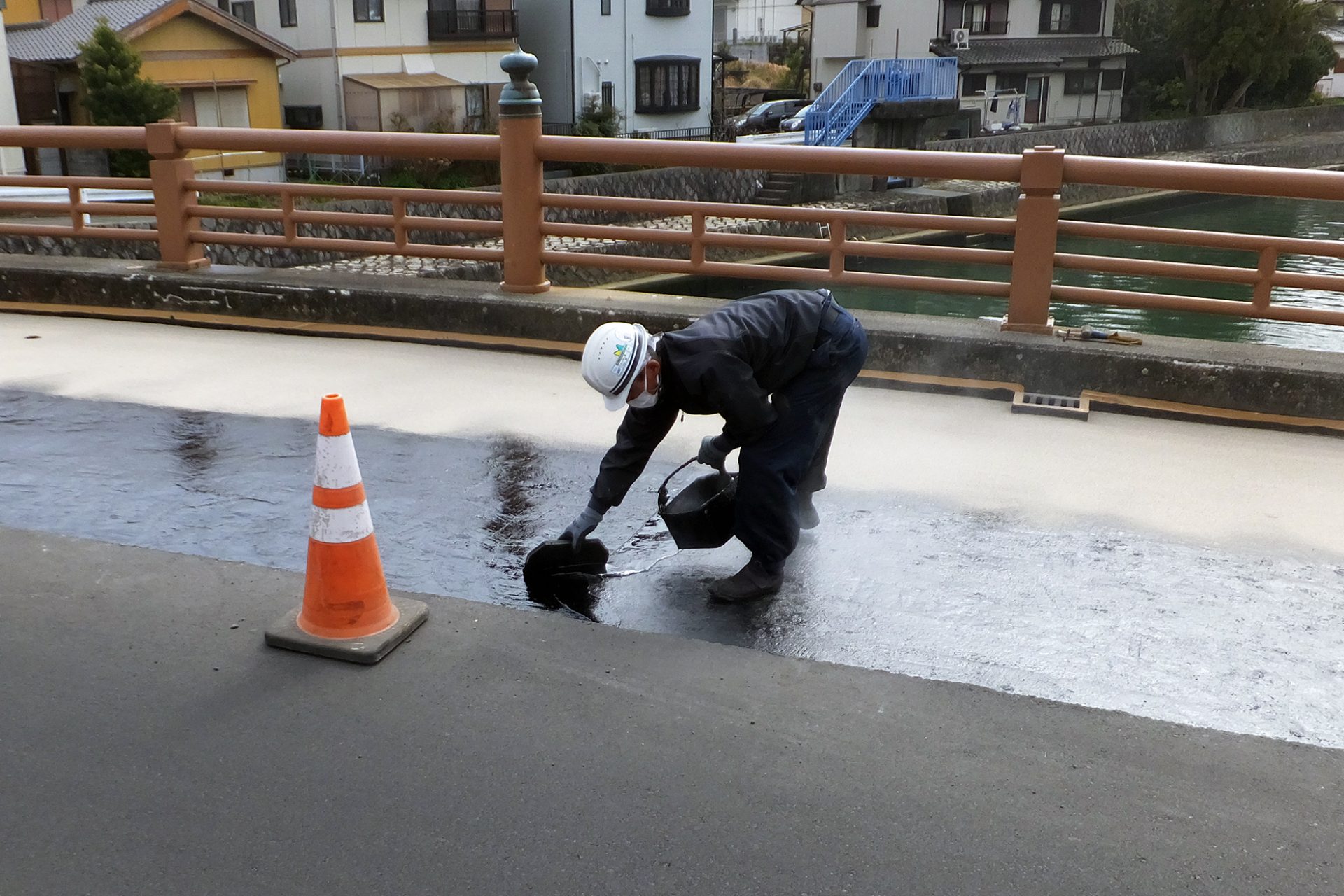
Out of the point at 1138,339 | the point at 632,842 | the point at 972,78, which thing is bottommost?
the point at 632,842

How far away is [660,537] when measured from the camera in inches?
176

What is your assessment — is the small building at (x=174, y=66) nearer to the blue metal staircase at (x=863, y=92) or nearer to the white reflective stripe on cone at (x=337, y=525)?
the blue metal staircase at (x=863, y=92)

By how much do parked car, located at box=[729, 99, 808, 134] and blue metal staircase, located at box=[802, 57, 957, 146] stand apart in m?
6.87

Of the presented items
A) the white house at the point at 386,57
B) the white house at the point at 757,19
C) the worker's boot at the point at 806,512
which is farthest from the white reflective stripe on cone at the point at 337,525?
the white house at the point at 757,19

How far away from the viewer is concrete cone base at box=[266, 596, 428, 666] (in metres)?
→ 3.40

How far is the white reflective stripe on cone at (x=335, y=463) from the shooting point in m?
3.44

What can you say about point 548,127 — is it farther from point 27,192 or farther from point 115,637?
point 115,637

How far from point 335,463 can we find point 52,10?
97.1 ft

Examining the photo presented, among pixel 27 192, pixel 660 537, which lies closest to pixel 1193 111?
pixel 27 192

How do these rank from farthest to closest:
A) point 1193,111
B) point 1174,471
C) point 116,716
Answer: point 1193,111
point 1174,471
point 116,716

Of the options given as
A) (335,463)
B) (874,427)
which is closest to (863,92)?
(874,427)

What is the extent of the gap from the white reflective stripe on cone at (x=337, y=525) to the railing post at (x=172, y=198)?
17.2 feet

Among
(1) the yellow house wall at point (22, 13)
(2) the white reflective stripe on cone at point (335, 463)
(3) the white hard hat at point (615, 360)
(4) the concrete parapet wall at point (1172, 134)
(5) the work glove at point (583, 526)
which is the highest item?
(1) the yellow house wall at point (22, 13)

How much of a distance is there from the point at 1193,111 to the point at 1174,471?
4479cm
